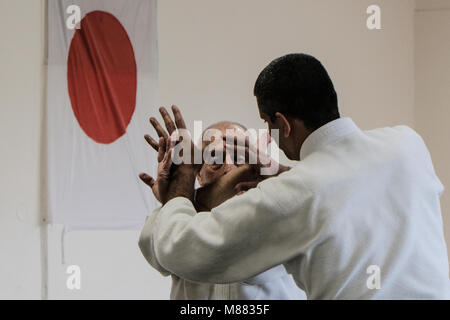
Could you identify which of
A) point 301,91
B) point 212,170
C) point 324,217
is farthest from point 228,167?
point 324,217

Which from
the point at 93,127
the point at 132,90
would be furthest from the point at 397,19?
the point at 93,127

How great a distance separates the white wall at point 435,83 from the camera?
5887 mm

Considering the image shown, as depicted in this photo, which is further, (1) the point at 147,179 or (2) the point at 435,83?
(2) the point at 435,83

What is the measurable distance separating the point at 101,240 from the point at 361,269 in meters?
3.28

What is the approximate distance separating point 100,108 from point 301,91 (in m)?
3.11

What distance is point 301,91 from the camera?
1.41 metres

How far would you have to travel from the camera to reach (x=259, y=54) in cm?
508

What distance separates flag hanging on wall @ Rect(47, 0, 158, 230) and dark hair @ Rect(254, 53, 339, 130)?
9.72ft

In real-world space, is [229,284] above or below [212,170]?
below

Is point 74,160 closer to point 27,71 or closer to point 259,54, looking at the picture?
point 27,71

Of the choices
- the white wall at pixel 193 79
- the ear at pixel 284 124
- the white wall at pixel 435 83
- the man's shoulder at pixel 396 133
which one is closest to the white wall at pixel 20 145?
the white wall at pixel 193 79

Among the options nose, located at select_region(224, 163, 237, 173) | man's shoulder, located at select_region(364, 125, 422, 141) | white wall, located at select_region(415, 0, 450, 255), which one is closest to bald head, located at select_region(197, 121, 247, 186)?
nose, located at select_region(224, 163, 237, 173)

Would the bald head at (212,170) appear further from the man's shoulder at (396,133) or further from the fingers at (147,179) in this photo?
the man's shoulder at (396,133)

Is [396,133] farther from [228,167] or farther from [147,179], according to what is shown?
[147,179]
